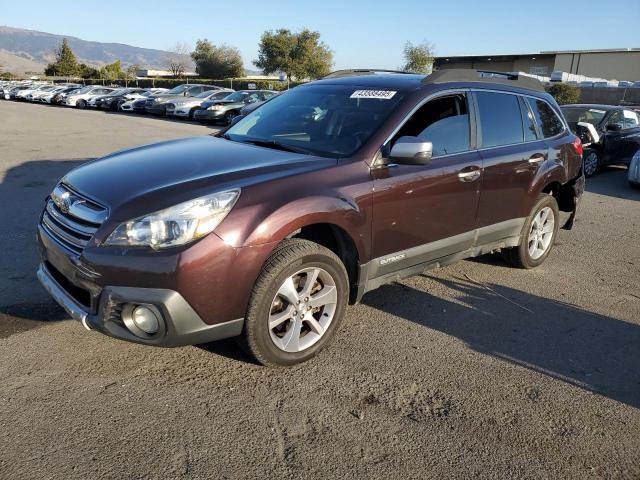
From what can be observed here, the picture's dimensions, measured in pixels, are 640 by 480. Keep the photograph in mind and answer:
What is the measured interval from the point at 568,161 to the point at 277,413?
4157mm

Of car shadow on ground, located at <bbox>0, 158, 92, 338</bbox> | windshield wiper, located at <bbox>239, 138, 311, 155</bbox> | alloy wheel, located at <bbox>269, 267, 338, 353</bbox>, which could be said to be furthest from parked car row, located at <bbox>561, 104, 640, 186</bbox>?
car shadow on ground, located at <bbox>0, 158, 92, 338</bbox>

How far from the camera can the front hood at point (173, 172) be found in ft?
9.70

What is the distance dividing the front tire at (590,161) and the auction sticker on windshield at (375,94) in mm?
9040

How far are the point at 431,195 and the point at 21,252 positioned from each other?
3.95m

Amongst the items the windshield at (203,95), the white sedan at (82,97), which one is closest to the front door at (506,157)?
the windshield at (203,95)

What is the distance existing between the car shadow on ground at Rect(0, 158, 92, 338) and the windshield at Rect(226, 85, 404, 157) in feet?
6.52

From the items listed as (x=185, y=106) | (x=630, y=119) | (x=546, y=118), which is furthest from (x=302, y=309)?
(x=185, y=106)

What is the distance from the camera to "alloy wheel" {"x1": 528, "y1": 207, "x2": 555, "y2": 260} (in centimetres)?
530

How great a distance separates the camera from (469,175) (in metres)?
4.23

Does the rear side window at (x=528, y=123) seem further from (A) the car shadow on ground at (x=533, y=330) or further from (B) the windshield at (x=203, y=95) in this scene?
(B) the windshield at (x=203, y=95)

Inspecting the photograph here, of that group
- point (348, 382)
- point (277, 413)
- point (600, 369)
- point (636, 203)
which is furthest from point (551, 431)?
point (636, 203)

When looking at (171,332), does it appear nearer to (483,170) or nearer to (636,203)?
(483,170)

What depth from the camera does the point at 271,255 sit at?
3111mm

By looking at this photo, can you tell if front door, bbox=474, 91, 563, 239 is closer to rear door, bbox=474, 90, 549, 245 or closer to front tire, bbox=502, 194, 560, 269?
rear door, bbox=474, 90, 549, 245
